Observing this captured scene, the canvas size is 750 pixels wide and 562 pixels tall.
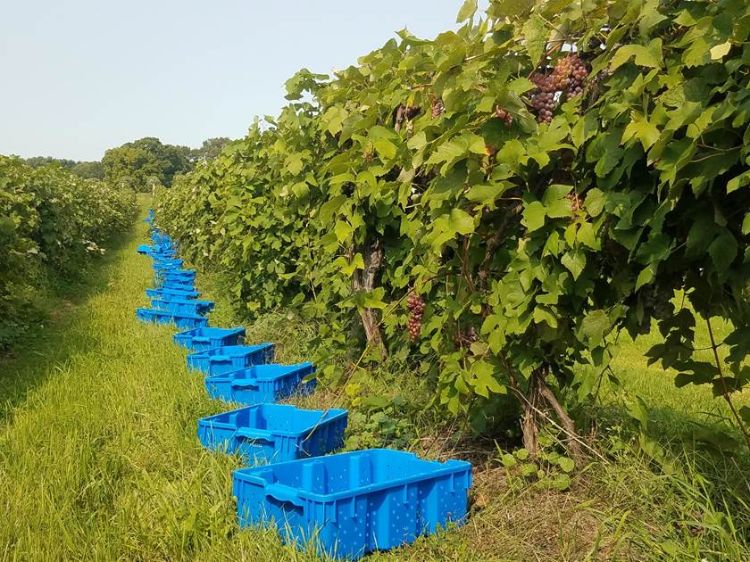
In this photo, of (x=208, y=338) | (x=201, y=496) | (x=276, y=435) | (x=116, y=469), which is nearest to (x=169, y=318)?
(x=208, y=338)

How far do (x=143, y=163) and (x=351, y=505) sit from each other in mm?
100342

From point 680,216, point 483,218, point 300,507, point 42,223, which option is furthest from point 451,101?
point 42,223

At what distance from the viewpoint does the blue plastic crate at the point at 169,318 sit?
25.7ft

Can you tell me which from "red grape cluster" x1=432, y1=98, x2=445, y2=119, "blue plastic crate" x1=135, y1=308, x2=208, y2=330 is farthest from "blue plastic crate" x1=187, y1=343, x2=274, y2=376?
"red grape cluster" x1=432, y1=98, x2=445, y2=119

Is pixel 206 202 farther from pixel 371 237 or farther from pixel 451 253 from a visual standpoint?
pixel 451 253

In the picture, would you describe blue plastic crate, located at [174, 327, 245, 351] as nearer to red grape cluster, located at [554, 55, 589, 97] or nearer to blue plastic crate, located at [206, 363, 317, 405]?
blue plastic crate, located at [206, 363, 317, 405]

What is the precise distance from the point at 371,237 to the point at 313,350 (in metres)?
1.30

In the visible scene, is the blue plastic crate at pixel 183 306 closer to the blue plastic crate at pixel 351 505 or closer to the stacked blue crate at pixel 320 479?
the stacked blue crate at pixel 320 479

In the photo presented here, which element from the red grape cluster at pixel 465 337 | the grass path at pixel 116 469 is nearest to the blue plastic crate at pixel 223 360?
the grass path at pixel 116 469

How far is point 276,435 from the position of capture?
3.57m

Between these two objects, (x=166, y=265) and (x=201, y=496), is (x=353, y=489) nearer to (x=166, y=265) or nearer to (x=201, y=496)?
(x=201, y=496)

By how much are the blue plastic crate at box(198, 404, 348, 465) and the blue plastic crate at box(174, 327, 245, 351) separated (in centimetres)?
229

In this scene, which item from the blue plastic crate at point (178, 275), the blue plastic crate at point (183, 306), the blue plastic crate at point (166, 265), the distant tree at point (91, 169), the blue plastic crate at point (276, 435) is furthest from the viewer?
the distant tree at point (91, 169)

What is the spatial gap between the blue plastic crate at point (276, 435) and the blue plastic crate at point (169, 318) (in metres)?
3.86
